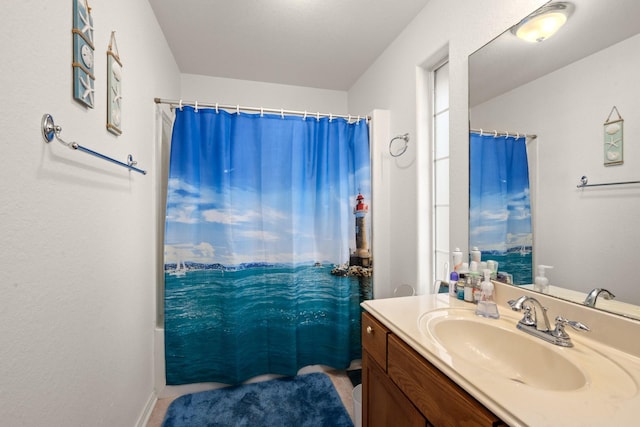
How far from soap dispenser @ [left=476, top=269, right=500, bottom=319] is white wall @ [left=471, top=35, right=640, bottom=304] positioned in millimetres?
208

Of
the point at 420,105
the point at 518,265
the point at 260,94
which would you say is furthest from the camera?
the point at 260,94

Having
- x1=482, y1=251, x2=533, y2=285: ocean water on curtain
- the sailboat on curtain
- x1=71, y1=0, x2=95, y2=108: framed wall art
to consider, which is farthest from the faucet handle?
the sailboat on curtain

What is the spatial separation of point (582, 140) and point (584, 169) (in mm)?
Answer: 101

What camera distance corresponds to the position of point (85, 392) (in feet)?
3.35

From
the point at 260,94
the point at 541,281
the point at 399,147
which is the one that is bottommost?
the point at 541,281

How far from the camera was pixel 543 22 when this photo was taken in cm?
106

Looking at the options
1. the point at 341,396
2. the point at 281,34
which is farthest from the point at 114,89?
the point at 341,396

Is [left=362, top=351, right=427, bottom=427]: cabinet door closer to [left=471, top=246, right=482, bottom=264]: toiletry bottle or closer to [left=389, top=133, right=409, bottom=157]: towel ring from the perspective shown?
[left=471, top=246, right=482, bottom=264]: toiletry bottle

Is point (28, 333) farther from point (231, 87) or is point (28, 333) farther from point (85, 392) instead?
point (231, 87)

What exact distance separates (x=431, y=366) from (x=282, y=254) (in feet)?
4.39

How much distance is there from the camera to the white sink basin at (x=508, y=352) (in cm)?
76

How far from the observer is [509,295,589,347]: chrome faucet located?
864 millimetres

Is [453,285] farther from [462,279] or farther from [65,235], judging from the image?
[65,235]

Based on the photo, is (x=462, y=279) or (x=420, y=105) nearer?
(x=462, y=279)
